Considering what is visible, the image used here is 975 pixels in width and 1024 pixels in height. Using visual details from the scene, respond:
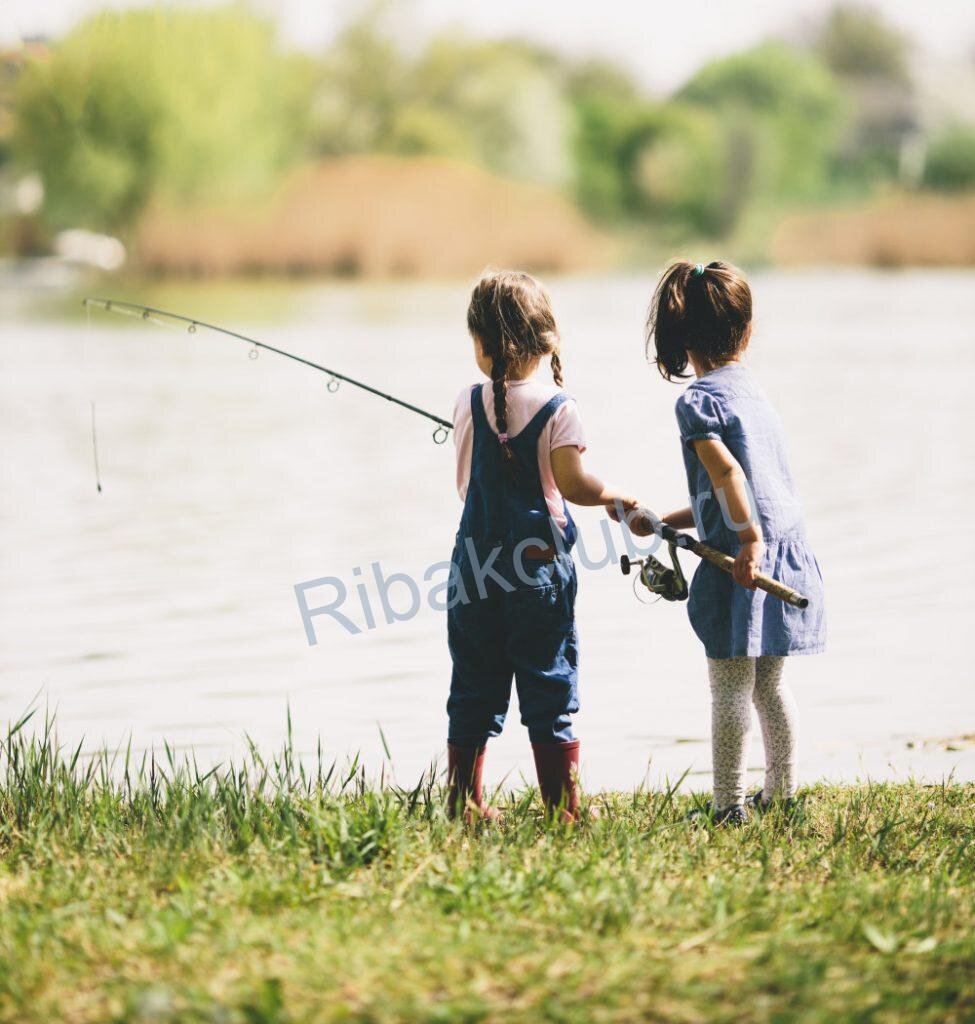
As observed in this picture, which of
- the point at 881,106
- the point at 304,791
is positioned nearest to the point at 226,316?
the point at 304,791

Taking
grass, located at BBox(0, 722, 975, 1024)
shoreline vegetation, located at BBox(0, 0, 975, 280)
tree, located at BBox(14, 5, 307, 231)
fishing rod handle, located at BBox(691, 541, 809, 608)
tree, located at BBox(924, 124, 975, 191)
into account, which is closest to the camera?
grass, located at BBox(0, 722, 975, 1024)

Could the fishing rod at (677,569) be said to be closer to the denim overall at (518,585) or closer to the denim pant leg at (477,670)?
the denim overall at (518,585)

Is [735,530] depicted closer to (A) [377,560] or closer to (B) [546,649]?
(B) [546,649]

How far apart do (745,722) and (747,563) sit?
0.38 meters

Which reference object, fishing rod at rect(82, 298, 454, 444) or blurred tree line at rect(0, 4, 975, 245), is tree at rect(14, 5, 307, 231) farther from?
fishing rod at rect(82, 298, 454, 444)

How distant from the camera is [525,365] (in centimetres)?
387

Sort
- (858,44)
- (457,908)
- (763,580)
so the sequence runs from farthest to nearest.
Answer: (858,44) < (763,580) < (457,908)

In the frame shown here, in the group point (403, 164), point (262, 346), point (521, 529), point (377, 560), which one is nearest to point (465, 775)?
point (521, 529)

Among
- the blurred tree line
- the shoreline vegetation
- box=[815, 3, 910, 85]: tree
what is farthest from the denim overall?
box=[815, 3, 910, 85]: tree

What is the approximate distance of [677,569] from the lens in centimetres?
396

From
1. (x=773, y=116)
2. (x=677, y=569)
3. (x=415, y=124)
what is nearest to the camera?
(x=677, y=569)

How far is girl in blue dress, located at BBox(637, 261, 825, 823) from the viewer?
3871 millimetres

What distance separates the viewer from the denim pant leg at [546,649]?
3818mm

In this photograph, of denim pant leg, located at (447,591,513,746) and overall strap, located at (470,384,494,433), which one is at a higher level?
overall strap, located at (470,384,494,433)
